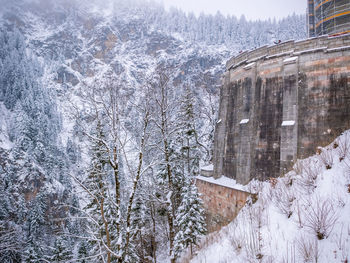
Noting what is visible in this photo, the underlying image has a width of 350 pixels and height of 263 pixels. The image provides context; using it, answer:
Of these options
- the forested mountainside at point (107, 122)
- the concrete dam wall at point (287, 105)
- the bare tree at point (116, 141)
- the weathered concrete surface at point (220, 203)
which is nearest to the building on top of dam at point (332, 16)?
the concrete dam wall at point (287, 105)

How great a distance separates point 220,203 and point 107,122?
11.7m

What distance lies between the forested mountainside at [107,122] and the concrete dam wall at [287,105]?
5202mm

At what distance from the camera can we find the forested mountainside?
908 cm

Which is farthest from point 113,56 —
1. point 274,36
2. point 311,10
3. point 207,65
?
point 311,10

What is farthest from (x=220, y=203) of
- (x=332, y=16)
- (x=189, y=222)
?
(x=332, y=16)

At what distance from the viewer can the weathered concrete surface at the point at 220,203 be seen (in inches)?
546

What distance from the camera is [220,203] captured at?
1578cm

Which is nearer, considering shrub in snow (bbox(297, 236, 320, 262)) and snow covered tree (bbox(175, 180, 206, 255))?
shrub in snow (bbox(297, 236, 320, 262))

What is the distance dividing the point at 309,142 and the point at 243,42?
129689 millimetres

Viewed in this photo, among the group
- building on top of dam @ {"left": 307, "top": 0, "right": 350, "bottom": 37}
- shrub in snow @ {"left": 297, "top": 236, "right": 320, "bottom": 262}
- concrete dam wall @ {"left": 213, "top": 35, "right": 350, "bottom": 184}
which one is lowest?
shrub in snow @ {"left": 297, "top": 236, "right": 320, "bottom": 262}

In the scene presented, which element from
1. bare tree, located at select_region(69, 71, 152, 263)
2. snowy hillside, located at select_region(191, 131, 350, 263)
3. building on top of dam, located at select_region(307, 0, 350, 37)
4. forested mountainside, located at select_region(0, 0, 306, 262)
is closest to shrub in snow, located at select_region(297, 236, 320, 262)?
snowy hillside, located at select_region(191, 131, 350, 263)

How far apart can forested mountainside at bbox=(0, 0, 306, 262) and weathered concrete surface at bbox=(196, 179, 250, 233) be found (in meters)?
2.56

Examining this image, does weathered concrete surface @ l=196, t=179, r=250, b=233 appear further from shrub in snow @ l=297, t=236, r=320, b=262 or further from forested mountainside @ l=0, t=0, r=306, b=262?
shrub in snow @ l=297, t=236, r=320, b=262

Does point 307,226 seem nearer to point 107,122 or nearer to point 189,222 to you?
point 107,122
